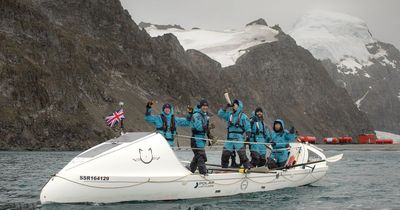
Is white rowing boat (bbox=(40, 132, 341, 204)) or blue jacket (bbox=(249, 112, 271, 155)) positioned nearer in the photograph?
white rowing boat (bbox=(40, 132, 341, 204))

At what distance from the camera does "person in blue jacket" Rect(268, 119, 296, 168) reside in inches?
1027

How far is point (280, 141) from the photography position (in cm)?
2633

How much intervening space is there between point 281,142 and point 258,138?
1818mm

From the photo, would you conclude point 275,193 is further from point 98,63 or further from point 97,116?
point 98,63

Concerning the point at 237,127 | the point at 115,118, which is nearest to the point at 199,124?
the point at 237,127

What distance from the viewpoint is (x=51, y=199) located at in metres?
18.5

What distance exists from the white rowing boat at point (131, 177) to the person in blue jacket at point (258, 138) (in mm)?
2495

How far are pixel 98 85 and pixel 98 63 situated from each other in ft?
51.3

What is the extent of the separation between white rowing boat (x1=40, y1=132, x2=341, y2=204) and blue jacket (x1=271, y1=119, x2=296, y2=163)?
170 inches

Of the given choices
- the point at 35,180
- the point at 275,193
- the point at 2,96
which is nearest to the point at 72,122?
the point at 2,96

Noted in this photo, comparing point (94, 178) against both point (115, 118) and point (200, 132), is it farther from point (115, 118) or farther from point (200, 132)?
point (200, 132)

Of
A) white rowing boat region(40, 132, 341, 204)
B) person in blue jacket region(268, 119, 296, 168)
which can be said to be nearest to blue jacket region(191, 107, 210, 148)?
white rowing boat region(40, 132, 341, 204)

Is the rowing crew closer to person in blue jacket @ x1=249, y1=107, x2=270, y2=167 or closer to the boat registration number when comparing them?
person in blue jacket @ x1=249, y1=107, x2=270, y2=167

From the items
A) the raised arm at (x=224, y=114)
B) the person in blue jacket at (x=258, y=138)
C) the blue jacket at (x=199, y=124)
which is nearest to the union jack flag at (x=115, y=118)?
the blue jacket at (x=199, y=124)
